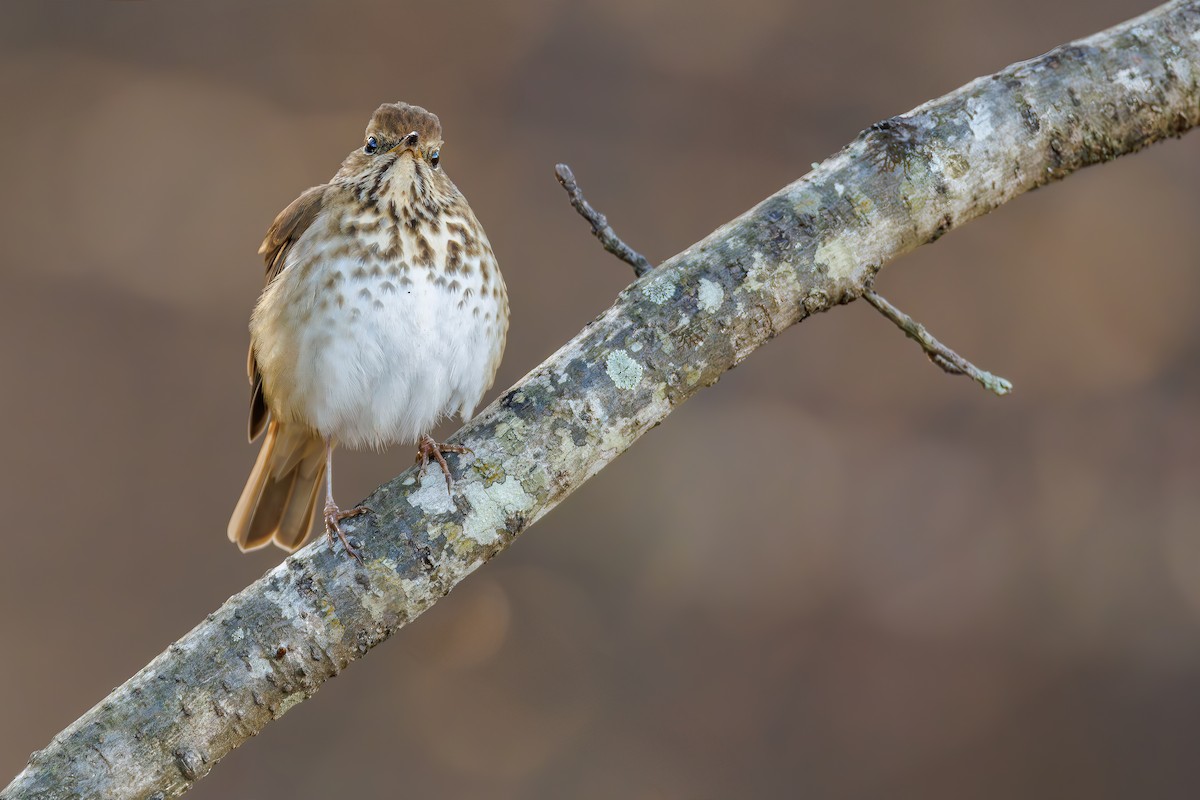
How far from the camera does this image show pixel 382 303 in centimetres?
227

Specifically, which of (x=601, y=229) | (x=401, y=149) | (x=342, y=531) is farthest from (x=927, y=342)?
(x=401, y=149)

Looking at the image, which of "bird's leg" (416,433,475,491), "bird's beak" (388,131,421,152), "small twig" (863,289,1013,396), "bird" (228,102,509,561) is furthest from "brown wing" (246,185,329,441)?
"small twig" (863,289,1013,396)

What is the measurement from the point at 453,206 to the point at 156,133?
3.40 metres

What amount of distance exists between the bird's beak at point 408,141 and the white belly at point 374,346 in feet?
0.95

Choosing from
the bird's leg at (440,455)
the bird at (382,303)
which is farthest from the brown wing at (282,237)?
the bird's leg at (440,455)

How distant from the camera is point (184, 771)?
1.48 meters

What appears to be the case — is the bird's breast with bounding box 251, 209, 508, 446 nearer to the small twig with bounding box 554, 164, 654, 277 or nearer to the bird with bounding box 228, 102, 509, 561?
the bird with bounding box 228, 102, 509, 561

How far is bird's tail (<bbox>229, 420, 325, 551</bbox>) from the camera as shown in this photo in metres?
2.77

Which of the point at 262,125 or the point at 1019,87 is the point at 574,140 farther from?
the point at 1019,87

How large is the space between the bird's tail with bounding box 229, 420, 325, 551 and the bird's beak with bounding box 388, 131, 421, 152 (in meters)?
0.75

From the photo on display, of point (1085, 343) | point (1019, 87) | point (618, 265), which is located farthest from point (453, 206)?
point (1085, 343)

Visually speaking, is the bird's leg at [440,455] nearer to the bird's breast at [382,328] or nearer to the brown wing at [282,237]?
the bird's breast at [382,328]

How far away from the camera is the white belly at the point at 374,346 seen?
2.29m

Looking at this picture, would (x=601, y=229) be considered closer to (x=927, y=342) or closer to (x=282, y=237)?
(x=927, y=342)
